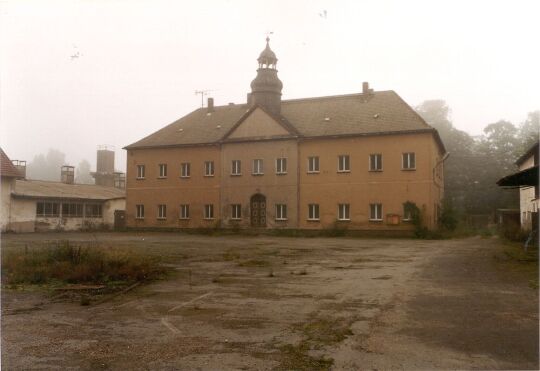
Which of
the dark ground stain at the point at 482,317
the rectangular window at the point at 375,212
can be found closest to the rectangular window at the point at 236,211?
the rectangular window at the point at 375,212

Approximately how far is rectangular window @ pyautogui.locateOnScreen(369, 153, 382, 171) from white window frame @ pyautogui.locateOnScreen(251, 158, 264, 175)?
7999 millimetres

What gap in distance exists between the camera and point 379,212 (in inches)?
1264

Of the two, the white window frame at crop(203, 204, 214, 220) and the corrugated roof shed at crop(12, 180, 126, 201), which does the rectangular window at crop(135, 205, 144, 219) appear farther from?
the white window frame at crop(203, 204, 214, 220)

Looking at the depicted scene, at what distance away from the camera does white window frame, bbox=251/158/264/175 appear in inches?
1409

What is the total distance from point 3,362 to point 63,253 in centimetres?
724

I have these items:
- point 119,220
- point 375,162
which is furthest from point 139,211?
point 375,162

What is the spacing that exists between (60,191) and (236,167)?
51.5ft

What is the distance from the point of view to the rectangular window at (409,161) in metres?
31.4

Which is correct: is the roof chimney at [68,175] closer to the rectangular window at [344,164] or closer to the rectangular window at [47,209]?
the rectangular window at [47,209]

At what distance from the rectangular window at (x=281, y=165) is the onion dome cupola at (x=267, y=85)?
4540 mm

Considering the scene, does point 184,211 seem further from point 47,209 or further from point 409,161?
point 409,161

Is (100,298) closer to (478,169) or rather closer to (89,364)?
(89,364)

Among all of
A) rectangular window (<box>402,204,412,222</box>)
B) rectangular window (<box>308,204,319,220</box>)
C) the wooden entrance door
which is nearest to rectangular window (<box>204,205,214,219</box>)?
rectangular window (<box>308,204,319,220</box>)

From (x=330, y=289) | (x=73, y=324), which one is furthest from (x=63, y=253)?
(x=330, y=289)
